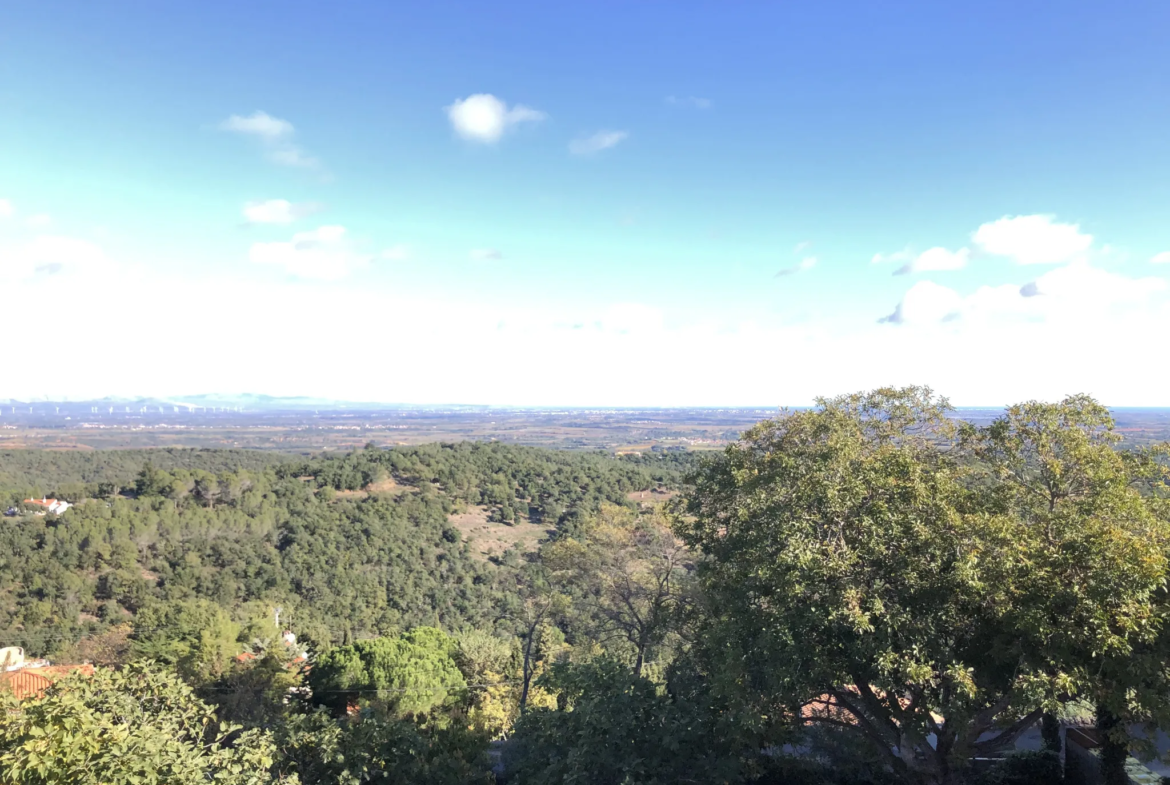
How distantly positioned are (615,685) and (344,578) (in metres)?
32.8

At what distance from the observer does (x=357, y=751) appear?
7898 millimetres

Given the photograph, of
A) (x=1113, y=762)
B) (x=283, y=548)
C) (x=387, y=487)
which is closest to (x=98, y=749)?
(x=1113, y=762)

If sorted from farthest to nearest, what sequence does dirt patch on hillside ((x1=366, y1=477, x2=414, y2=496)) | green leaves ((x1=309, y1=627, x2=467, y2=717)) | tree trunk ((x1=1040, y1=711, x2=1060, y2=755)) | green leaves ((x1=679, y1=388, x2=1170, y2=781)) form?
1. dirt patch on hillside ((x1=366, y1=477, x2=414, y2=496))
2. green leaves ((x1=309, y1=627, x2=467, y2=717))
3. tree trunk ((x1=1040, y1=711, x2=1060, y2=755))
4. green leaves ((x1=679, y1=388, x2=1170, y2=781))

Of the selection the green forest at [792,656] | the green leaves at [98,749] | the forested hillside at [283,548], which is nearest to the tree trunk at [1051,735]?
the green forest at [792,656]

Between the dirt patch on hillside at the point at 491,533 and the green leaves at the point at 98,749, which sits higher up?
the green leaves at the point at 98,749

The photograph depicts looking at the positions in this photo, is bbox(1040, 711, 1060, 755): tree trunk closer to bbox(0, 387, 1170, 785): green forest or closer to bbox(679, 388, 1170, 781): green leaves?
bbox(0, 387, 1170, 785): green forest

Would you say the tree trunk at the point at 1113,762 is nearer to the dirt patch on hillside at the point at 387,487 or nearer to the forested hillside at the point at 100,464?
the dirt patch on hillside at the point at 387,487

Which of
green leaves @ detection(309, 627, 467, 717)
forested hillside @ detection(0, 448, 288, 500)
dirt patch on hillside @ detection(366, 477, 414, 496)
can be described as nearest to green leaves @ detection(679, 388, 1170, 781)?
green leaves @ detection(309, 627, 467, 717)

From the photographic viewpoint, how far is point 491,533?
4753 cm

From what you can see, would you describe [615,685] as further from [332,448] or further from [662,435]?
[662,435]

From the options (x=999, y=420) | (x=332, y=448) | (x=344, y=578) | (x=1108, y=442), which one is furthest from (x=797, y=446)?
(x=332, y=448)

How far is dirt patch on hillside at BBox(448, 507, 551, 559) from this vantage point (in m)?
44.7

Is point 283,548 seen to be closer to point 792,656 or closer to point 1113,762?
point 792,656

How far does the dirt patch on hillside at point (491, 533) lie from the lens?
44656 mm
